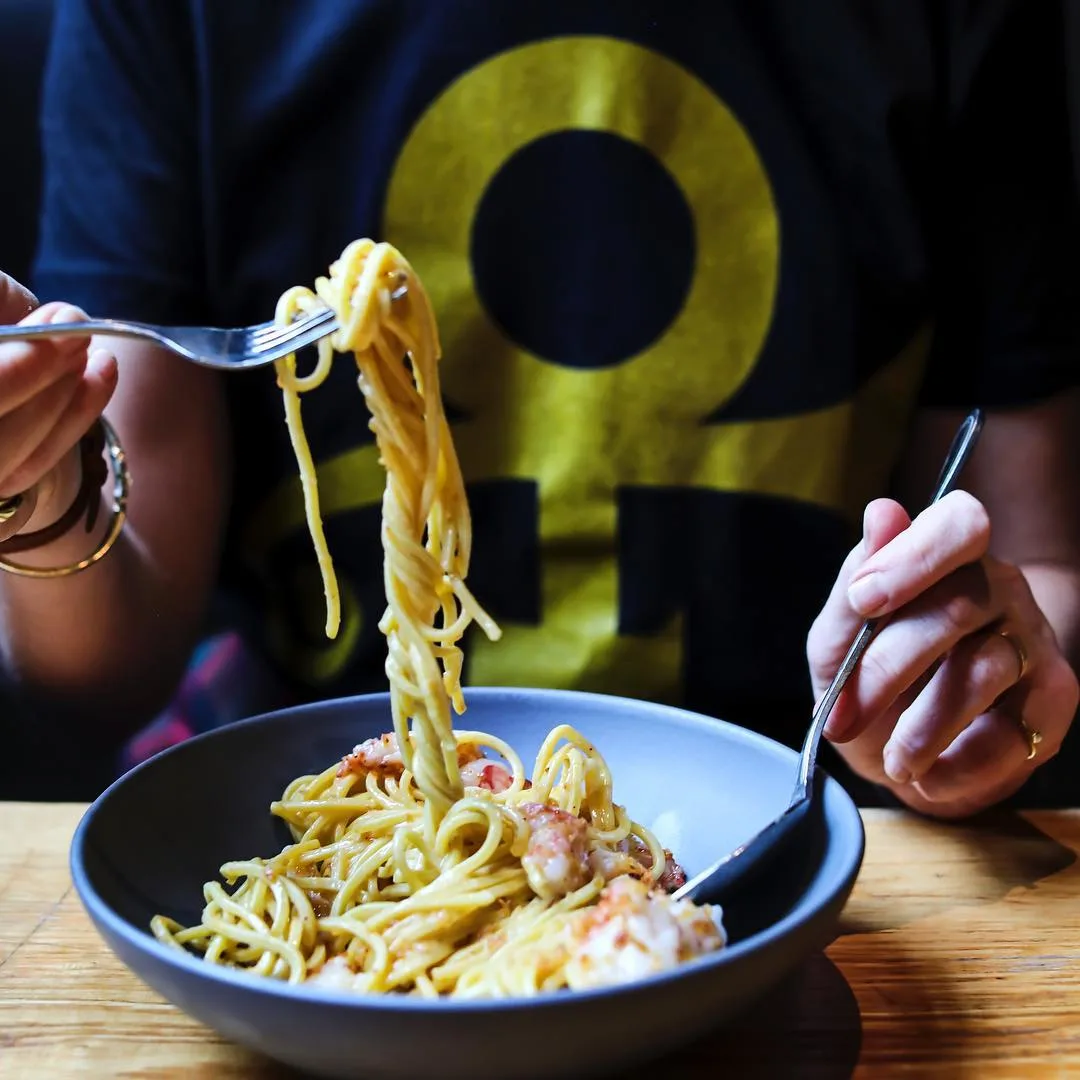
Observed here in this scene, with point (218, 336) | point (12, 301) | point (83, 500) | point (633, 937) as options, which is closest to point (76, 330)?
point (218, 336)

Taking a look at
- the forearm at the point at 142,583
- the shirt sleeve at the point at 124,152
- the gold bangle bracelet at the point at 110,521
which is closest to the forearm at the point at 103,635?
the forearm at the point at 142,583

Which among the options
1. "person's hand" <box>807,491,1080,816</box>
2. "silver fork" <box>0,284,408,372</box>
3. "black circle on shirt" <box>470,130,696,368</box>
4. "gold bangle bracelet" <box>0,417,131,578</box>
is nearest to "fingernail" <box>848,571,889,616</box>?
"person's hand" <box>807,491,1080,816</box>

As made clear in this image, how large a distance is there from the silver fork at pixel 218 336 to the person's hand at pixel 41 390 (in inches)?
1.3

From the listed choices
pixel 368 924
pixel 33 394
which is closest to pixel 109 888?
pixel 368 924

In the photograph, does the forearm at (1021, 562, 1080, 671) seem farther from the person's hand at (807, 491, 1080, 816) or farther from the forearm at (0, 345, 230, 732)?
the forearm at (0, 345, 230, 732)

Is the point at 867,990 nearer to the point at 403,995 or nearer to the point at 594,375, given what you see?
the point at 403,995

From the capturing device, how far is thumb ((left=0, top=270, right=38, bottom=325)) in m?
0.79

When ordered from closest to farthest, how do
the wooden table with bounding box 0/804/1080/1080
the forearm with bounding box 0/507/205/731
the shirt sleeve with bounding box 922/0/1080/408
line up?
the wooden table with bounding box 0/804/1080/1080 → the forearm with bounding box 0/507/205/731 → the shirt sleeve with bounding box 922/0/1080/408

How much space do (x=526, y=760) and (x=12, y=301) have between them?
1.66 feet

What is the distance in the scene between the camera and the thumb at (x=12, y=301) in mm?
793

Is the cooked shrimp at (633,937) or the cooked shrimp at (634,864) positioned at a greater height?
the cooked shrimp at (633,937)

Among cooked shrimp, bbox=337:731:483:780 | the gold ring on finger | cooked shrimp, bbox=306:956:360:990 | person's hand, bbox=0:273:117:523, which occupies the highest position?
person's hand, bbox=0:273:117:523

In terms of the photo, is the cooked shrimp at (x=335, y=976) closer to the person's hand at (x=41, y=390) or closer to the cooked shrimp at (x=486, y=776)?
the cooked shrimp at (x=486, y=776)

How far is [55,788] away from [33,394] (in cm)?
91
